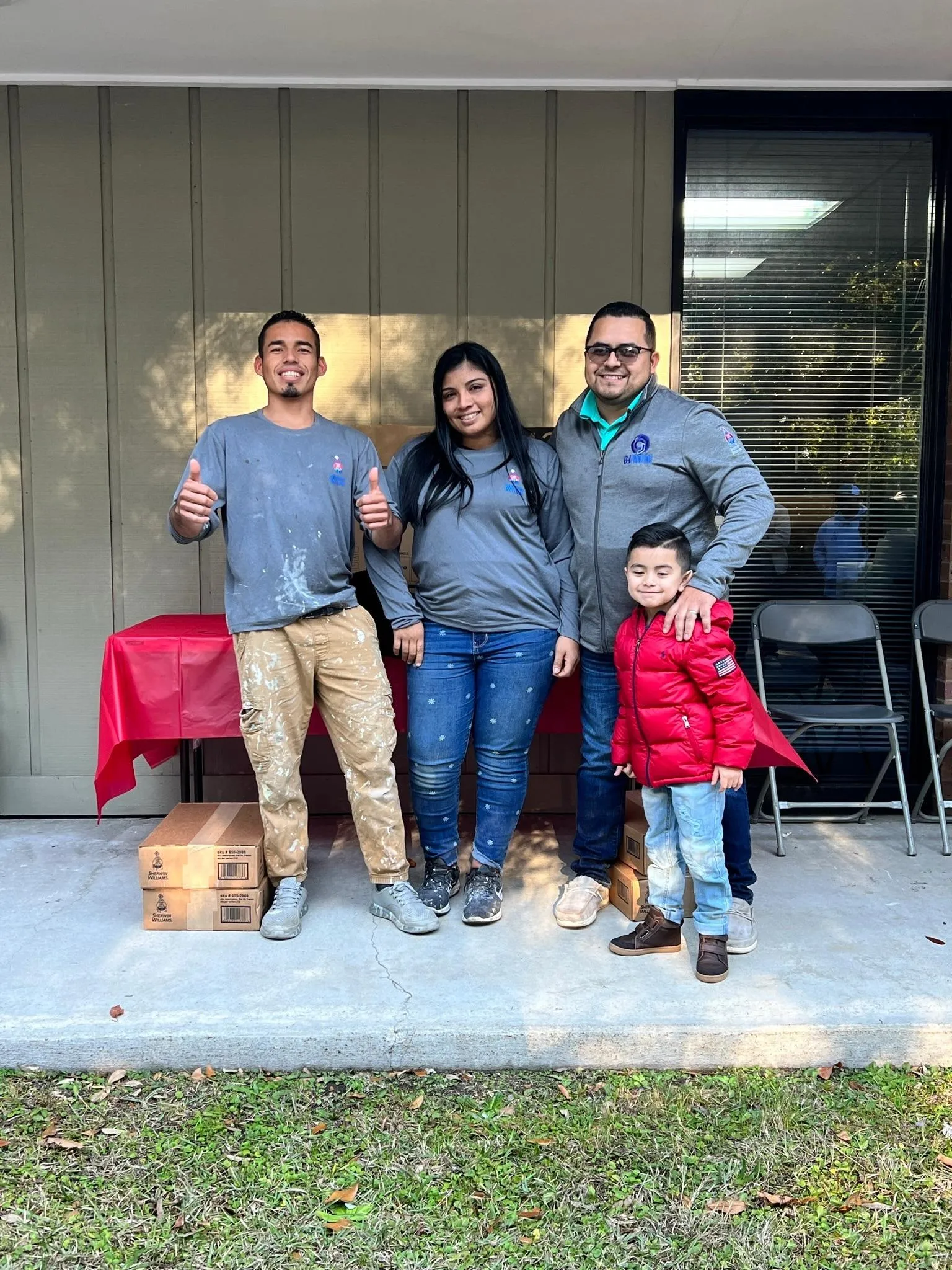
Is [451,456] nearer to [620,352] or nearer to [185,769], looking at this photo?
[620,352]

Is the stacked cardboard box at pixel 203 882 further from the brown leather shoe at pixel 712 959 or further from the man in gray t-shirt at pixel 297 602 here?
the brown leather shoe at pixel 712 959

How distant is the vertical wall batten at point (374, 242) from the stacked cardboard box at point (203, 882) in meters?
2.00

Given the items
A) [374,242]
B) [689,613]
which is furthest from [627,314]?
[374,242]

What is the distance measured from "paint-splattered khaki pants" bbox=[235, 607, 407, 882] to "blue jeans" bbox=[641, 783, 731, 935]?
851mm

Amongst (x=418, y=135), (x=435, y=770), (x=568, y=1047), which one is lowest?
(x=568, y=1047)

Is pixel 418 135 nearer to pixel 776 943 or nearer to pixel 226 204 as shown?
pixel 226 204

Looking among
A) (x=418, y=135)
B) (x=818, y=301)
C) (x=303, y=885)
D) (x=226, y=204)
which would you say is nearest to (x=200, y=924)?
(x=303, y=885)

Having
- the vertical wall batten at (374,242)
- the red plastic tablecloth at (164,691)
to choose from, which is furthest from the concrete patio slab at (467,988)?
the vertical wall batten at (374,242)

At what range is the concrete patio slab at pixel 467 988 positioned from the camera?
8.66ft

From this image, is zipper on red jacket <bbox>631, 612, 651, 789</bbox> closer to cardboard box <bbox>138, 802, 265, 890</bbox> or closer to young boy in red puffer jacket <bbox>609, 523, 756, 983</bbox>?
young boy in red puffer jacket <bbox>609, 523, 756, 983</bbox>

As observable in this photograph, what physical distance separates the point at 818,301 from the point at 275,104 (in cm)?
250

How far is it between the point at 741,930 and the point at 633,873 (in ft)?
1.27

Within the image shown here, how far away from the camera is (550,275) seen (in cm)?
438

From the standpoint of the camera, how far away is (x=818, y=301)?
4453 mm
